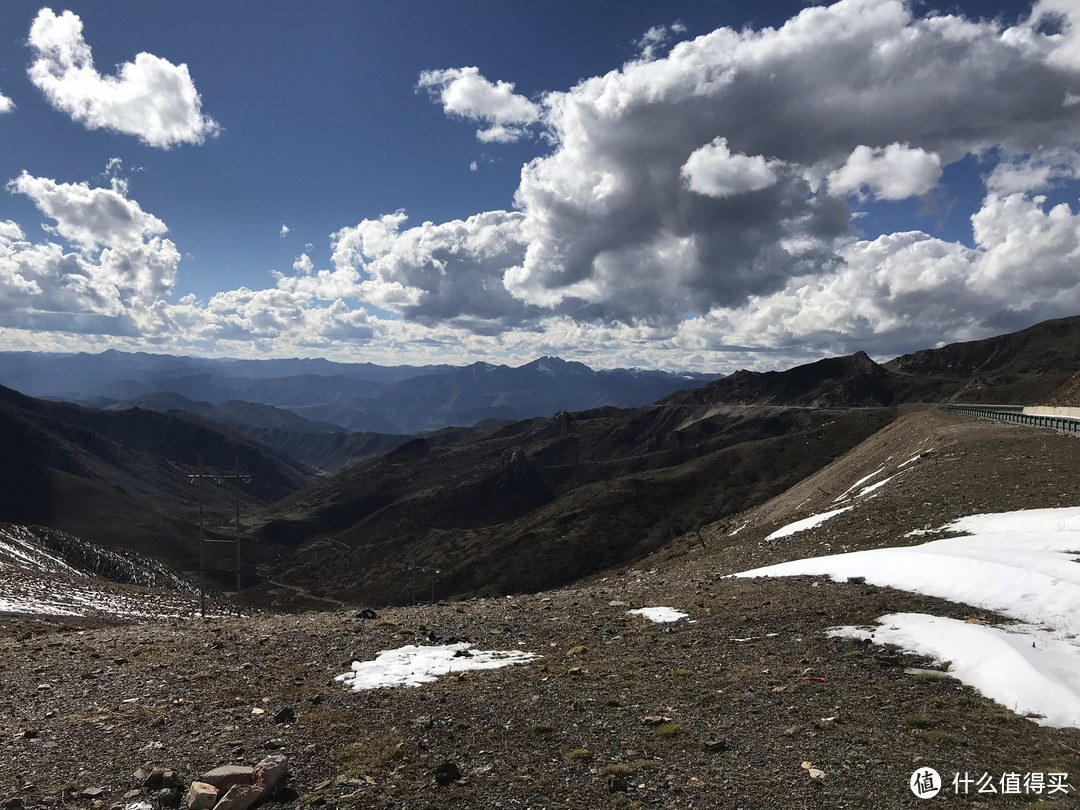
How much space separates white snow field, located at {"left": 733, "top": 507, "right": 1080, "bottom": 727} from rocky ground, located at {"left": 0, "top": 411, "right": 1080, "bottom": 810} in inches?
22.4

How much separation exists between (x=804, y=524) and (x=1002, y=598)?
820 inches

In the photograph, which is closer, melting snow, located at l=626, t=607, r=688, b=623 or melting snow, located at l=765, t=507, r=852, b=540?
melting snow, located at l=626, t=607, r=688, b=623

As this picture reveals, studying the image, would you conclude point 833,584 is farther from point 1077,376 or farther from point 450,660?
point 1077,376

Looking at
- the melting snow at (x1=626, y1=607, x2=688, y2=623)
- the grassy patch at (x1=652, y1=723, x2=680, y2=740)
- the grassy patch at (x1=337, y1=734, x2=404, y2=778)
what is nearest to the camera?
the grassy patch at (x1=337, y1=734, x2=404, y2=778)

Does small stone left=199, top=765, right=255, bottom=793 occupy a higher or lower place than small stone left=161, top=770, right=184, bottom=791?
higher

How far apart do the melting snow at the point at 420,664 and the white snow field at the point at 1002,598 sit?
852cm

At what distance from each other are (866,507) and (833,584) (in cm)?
1419

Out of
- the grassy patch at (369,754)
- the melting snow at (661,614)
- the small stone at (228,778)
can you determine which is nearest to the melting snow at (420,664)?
the grassy patch at (369,754)

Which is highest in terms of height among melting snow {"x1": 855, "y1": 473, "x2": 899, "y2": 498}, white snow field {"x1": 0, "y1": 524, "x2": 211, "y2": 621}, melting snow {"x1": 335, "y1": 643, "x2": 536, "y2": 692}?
melting snow {"x1": 855, "y1": 473, "x2": 899, "y2": 498}

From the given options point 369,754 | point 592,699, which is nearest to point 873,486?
point 592,699

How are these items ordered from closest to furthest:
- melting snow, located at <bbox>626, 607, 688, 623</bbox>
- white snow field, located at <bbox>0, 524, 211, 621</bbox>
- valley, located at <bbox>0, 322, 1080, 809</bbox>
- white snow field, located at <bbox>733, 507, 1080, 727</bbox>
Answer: valley, located at <bbox>0, 322, 1080, 809</bbox>, white snow field, located at <bbox>733, 507, 1080, 727</bbox>, melting snow, located at <bbox>626, 607, 688, 623</bbox>, white snow field, located at <bbox>0, 524, 211, 621</bbox>

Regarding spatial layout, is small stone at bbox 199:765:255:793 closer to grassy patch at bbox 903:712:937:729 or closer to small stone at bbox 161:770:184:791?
small stone at bbox 161:770:184:791

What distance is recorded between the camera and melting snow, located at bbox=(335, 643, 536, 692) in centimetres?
1357

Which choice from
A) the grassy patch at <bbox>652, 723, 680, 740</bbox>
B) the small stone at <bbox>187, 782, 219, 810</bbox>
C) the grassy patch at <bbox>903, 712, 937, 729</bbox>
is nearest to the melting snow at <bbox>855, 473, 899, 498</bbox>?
the grassy patch at <bbox>903, 712, 937, 729</bbox>
